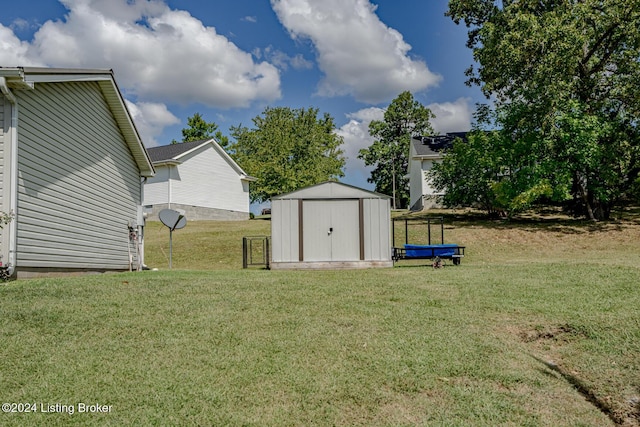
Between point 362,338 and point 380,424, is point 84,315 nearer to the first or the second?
point 362,338

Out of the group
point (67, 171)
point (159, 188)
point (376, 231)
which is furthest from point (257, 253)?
point (159, 188)

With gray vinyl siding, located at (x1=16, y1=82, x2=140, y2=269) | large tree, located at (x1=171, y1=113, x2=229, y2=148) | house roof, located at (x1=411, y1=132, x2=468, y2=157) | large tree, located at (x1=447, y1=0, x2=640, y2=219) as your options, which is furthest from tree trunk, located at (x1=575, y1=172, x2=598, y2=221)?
large tree, located at (x1=171, y1=113, x2=229, y2=148)

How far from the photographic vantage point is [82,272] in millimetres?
11391

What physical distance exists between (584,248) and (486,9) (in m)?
14.2

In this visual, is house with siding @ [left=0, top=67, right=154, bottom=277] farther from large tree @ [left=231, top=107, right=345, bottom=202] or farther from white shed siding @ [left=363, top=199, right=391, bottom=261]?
large tree @ [left=231, top=107, right=345, bottom=202]

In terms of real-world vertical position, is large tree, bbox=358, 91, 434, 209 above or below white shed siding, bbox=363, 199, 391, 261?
above

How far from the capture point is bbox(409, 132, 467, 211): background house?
104 ft

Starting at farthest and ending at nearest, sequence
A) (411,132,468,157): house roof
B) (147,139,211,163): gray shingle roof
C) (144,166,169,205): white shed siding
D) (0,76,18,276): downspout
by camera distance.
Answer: (411,132,468,157): house roof → (147,139,211,163): gray shingle roof → (144,166,169,205): white shed siding → (0,76,18,276): downspout

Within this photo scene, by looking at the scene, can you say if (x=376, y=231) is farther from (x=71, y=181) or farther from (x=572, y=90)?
(x=572, y=90)

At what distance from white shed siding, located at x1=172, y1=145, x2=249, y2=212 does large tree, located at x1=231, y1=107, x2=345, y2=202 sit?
7.68ft

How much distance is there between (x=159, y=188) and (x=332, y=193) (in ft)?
61.2

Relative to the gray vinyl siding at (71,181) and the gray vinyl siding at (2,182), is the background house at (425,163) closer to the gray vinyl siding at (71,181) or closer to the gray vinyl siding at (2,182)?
the gray vinyl siding at (71,181)

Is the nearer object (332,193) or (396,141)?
(332,193)

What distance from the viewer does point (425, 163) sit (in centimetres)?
3203
